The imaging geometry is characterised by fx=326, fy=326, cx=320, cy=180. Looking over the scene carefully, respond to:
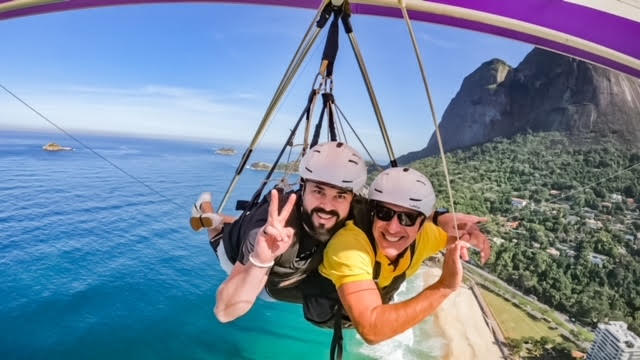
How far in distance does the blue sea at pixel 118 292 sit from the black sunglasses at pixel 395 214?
1210 centimetres

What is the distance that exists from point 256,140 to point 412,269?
4.25 feet

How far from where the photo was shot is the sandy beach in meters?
13.6

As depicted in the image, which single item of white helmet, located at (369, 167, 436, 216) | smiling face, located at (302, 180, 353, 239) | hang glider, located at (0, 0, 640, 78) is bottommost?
smiling face, located at (302, 180, 353, 239)

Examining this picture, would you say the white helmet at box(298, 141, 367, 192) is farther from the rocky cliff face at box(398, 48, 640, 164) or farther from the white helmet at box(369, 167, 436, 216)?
the rocky cliff face at box(398, 48, 640, 164)

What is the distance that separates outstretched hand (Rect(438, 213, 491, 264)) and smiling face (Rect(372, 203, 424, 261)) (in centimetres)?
44

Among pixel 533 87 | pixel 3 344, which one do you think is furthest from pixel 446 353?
pixel 533 87

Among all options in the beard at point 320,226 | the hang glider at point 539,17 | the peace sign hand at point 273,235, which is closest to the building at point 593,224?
the hang glider at point 539,17

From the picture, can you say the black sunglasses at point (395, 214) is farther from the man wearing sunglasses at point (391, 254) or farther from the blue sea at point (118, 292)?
the blue sea at point (118, 292)

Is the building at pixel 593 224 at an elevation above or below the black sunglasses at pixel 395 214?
below

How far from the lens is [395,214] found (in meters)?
1.31

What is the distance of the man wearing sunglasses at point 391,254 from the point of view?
1014 millimetres

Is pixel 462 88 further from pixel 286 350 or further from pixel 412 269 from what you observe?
pixel 412 269

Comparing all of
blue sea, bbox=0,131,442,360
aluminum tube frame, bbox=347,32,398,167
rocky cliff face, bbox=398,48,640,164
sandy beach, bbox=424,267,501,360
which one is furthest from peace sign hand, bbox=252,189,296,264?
rocky cliff face, bbox=398,48,640,164

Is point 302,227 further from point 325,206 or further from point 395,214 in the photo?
point 395,214
